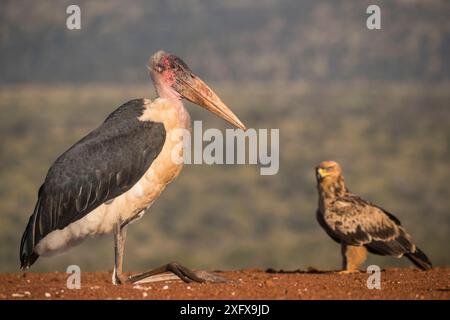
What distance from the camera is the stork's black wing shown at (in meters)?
13.8

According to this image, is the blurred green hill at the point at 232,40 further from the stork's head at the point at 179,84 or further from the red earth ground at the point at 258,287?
the red earth ground at the point at 258,287

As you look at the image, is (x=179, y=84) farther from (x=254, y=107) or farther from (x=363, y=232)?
(x=254, y=107)

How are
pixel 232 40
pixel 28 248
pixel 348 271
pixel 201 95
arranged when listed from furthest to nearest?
pixel 232 40, pixel 348 271, pixel 201 95, pixel 28 248

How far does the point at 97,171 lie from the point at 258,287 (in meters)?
2.54

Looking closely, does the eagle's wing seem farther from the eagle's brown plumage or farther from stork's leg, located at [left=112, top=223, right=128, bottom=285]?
stork's leg, located at [left=112, top=223, right=128, bottom=285]

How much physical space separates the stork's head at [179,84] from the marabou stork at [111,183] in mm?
835

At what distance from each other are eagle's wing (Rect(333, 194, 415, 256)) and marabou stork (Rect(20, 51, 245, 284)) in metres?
2.93

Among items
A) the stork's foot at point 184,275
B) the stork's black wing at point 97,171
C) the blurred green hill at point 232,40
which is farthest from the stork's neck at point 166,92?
the blurred green hill at point 232,40

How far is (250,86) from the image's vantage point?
92.6 meters

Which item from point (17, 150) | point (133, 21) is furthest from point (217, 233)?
point (133, 21)

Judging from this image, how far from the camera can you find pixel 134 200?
1385 cm

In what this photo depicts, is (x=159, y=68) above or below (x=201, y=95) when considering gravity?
above

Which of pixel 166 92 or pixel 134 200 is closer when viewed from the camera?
pixel 134 200

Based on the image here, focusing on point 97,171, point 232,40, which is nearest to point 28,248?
point 97,171
